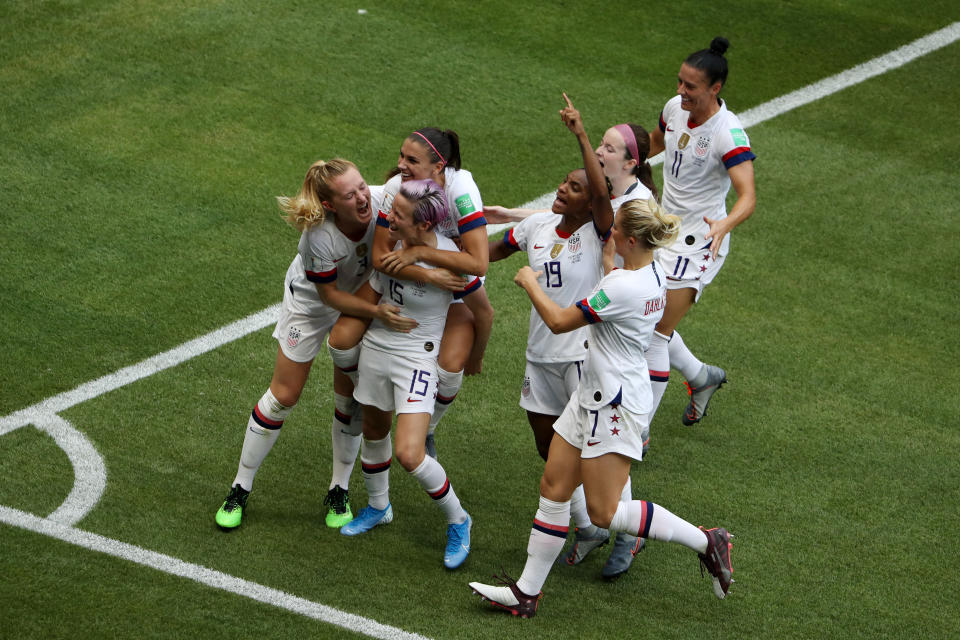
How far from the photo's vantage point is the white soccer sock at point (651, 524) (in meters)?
5.56

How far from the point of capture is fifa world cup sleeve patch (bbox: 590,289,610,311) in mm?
5324

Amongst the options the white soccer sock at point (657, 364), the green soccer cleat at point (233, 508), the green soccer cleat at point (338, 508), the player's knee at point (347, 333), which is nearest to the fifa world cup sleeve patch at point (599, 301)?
the player's knee at point (347, 333)

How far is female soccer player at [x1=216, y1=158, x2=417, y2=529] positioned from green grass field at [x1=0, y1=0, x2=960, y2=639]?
0.87 feet

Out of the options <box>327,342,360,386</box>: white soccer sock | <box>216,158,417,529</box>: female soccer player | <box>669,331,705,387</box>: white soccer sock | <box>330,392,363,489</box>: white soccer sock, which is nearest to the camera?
<box>216,158,417,529</box>: female soccer player

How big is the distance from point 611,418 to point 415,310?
3.76 ft

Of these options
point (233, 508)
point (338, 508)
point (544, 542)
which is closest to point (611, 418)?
point (544, 542)

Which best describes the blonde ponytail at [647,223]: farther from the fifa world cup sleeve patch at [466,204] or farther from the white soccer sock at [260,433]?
the white soccer sock at [260,433]

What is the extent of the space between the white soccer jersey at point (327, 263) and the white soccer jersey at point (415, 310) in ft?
0.48

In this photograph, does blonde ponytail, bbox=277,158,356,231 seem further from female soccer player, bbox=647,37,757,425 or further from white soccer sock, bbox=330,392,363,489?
female soccer player, bbox=647,37,757,425

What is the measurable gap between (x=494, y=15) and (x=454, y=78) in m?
1.75

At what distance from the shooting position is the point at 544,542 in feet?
18.5

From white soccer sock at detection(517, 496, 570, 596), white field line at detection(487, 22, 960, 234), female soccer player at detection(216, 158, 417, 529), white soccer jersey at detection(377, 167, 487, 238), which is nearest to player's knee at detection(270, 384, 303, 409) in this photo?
female soccer player at detection(216, 158, 417, 529)

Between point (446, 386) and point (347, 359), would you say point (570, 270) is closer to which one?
point (446, 386)

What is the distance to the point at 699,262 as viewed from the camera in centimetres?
699
